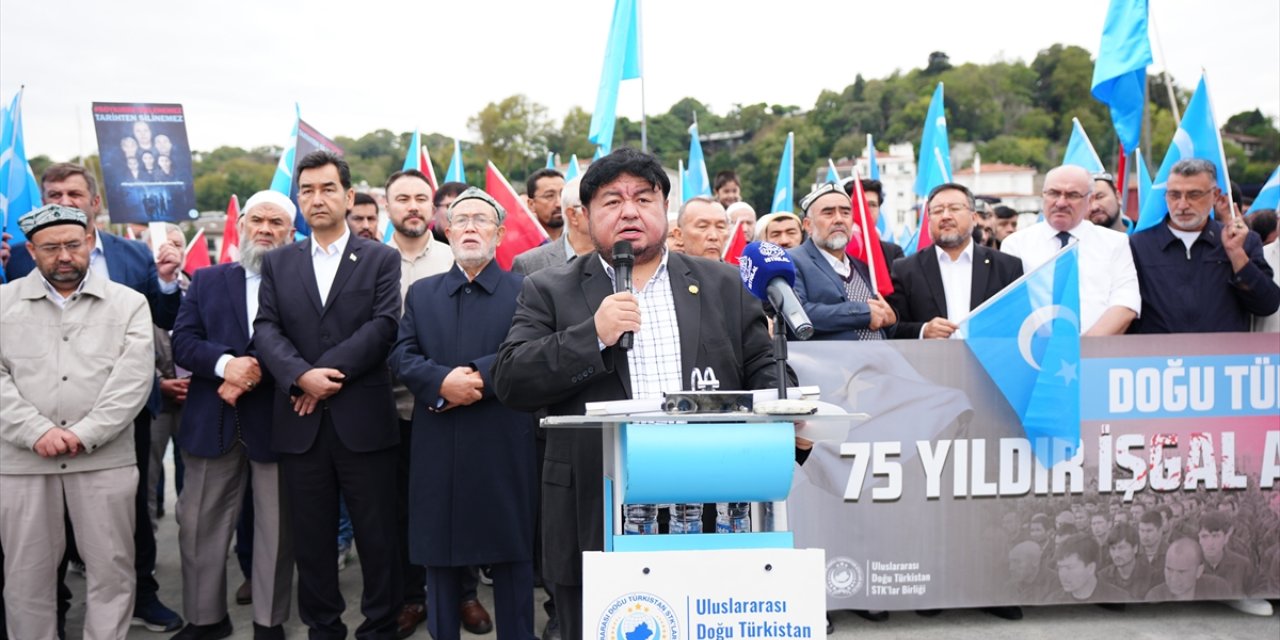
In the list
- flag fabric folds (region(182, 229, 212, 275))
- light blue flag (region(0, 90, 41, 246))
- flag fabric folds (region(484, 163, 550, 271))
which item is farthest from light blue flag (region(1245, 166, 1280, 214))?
flag fabric folds (region(182, 229, 212, 275))

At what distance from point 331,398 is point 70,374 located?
47.2 inches

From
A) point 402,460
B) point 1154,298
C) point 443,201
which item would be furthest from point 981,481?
point 443,201

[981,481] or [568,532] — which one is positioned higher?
[568,532]

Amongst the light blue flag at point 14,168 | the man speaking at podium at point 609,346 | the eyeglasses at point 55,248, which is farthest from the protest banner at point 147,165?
the man speaking at podium at point 609,346

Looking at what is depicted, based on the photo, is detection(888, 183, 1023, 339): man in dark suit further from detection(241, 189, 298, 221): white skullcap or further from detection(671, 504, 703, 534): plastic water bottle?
detection(241, 189, 298, 221): white skullcap

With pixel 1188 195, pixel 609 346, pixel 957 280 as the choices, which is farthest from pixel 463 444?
pixel 1188 195

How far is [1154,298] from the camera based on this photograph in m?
5.20

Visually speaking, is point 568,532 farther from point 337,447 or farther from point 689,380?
point 337,447

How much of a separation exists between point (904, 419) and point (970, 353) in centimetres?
48

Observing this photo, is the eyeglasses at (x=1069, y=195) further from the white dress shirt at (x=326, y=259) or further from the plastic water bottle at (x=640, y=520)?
the plastic water bottle at (x=640, y=520)

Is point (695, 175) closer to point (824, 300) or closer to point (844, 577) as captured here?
point (824, 300)

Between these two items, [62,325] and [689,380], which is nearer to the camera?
[689,380]

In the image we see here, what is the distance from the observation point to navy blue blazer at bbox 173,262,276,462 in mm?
4703

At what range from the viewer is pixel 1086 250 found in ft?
18.1
